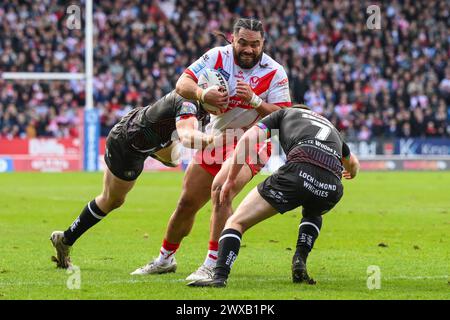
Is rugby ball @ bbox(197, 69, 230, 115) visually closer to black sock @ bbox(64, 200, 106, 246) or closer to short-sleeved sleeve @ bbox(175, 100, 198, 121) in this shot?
short-sleeved sleeve @ bbox(175, 100, 198, 121)

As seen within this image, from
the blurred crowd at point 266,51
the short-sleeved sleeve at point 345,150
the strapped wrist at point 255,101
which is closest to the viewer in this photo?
the short-sleeved sleeve at point 345,150

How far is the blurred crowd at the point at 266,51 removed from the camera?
34.8 meters

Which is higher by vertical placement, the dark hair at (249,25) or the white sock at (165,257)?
the dark hair at (249,25)

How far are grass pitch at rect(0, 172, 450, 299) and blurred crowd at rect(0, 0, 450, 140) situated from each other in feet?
40.8

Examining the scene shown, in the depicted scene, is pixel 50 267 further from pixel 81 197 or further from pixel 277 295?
pixel 81 197

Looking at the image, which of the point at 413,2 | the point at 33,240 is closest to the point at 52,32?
the point at 413,2

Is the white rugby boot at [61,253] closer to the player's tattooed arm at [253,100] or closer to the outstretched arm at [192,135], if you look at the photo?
the outstretched arm at [192,135]

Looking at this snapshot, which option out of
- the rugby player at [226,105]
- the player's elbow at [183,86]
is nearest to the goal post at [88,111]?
the rugby player at [226,105]

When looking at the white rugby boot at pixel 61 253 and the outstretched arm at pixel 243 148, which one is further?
the white rugby boot at pixel 61 253

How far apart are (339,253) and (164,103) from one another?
10.2ft

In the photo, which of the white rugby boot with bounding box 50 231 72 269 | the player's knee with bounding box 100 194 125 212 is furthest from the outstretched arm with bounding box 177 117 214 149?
the white rugby boot with bounding box 50 231 72 269

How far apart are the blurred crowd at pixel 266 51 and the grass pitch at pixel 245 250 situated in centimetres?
1243

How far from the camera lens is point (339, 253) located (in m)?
11.3

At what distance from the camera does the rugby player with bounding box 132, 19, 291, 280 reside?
8969 millimetres
